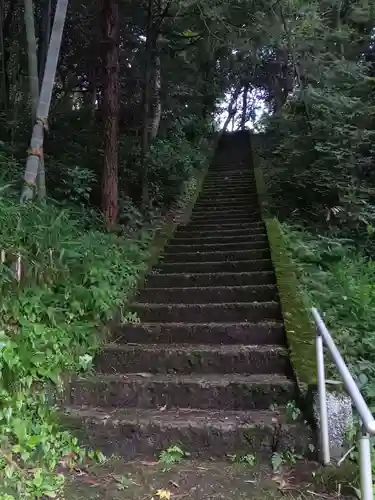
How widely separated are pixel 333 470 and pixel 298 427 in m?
0.32

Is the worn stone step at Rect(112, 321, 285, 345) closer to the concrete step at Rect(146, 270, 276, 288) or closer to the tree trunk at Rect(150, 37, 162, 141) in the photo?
the concrete step at Rect(146, 270, 276, 288)

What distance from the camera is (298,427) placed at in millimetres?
2686

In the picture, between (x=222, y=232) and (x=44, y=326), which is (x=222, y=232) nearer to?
(x=222, y=232)

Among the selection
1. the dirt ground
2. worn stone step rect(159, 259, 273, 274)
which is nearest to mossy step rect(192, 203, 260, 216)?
worn stone step rect(159, 259, 273, 274)

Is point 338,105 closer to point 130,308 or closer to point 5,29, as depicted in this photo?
point 130,308

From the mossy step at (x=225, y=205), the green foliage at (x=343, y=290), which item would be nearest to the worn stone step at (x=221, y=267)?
the green foliage at (x=343, y=290)

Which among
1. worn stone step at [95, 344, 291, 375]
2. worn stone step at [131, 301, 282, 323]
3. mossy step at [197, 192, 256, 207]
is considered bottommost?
worn stone step at [95, 344, 291, 375]

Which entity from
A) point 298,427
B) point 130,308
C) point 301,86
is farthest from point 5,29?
point 298,427

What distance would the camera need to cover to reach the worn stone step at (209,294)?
4.43 m

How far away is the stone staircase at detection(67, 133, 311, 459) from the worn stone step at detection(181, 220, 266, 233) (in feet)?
4.36

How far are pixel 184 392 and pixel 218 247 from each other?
3158mm

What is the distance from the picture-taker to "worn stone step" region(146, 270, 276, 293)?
4.83 meters

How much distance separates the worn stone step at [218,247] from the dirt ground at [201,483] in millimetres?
3566

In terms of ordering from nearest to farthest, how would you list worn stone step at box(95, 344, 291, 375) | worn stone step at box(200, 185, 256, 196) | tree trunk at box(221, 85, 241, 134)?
worn stone step at box(95, 344, 291, 375), worn stone step at box(200, 185, 256, 196), tree trunk at box(221, 85, 241, 134)
